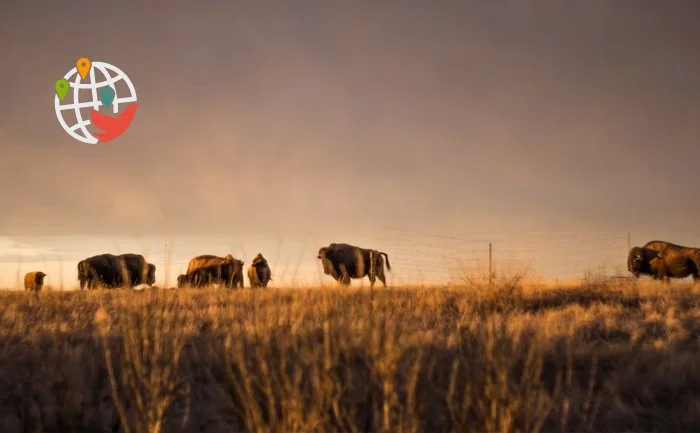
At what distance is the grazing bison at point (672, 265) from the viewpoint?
18.2 metres

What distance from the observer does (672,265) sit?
60.2 ft

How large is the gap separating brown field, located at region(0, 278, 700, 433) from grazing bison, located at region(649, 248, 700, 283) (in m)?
8.09

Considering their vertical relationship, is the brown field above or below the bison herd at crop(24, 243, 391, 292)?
below

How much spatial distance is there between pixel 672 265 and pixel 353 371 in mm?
15157

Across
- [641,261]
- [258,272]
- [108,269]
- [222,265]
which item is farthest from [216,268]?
[641,261]

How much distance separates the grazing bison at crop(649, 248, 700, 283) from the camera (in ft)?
59.7

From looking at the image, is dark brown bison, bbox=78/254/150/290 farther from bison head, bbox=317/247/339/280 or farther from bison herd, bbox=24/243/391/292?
bison head, bbox=317/247/339/280

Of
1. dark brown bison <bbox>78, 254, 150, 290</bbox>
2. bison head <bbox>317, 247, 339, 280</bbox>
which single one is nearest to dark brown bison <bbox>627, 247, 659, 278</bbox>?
bison head <bbox>317, 247, 339, 280</bbox>

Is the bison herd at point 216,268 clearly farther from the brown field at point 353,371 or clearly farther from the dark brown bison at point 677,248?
the brown field at point 353,371

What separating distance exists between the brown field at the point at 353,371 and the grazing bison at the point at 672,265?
8.09m

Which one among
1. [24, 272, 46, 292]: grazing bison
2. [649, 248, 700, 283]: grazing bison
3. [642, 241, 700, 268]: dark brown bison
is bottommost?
[24, 272, 46, 292]: grazing bison

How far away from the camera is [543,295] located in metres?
12.6

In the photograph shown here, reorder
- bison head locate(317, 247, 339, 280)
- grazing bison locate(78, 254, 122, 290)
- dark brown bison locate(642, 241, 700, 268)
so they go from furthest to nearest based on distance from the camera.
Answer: grazing bison locate(78, 254, 122, 290) < bison head locate(317, 247, 339, 280) < dark brown bison locate(642, 241, 700, 268)

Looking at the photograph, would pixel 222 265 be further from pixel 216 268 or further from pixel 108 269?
pixel 108 269
